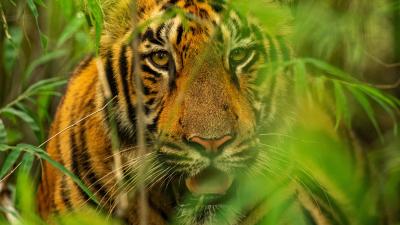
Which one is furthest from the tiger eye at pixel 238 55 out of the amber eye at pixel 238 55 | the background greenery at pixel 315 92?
the background greenery at pixel 315 92

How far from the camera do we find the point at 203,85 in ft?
6.71

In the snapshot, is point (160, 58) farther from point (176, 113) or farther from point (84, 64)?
point (84, 64)

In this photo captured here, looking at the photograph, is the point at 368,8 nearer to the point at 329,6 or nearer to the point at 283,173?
the point at 329,6

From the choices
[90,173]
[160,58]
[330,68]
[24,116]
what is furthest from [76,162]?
[330,68]

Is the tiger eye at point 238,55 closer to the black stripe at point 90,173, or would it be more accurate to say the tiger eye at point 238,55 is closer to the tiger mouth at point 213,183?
the tiger mouth at point 213,183

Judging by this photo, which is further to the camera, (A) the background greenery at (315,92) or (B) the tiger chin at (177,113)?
(B) the tiger chin at (177,113)

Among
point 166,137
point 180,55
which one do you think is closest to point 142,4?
point 180,55

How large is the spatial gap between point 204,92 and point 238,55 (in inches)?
5.7

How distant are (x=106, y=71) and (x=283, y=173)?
3.11ft

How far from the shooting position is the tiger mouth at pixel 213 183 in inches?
78.0

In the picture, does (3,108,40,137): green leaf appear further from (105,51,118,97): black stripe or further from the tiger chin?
(105,51,118,97): black stripe

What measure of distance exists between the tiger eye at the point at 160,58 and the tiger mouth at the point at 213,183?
320 mm

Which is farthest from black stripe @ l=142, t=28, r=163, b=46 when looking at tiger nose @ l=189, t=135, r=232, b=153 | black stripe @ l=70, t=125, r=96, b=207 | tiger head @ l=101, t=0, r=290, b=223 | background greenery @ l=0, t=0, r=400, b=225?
black stripe @ l=70, t=125, r=96, b=207

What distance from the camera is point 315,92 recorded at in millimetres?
2189
